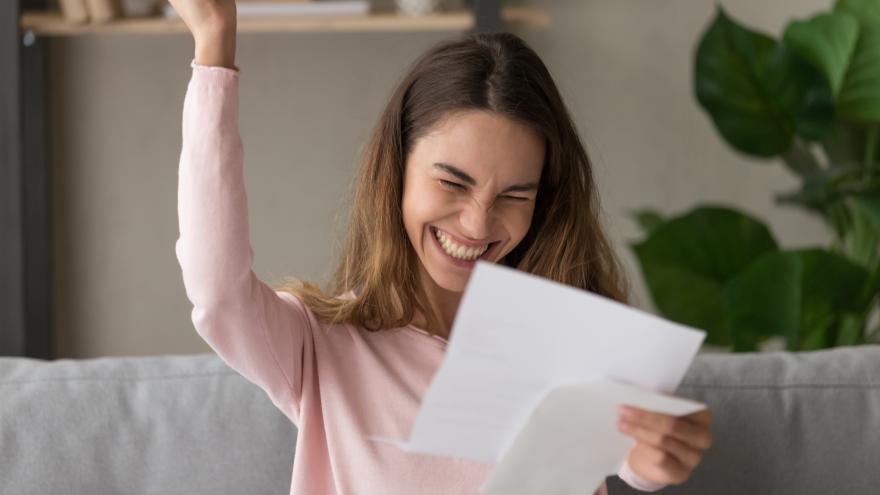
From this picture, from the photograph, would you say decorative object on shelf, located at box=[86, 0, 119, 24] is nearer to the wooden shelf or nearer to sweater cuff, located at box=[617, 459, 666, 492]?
the wooden shelf

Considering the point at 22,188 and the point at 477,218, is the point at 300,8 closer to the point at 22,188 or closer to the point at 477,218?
the point at 22,188

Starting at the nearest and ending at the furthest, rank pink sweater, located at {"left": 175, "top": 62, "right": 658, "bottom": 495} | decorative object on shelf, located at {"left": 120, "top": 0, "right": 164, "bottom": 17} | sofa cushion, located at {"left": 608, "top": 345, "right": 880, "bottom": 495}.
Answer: pink sweater, located at {"left": 175, "top": 62, "right": 658, "bottom": 495} → sofa cushion, located at {"left": 608, "top": 345, "right": 880, "bottom": 495} → decorative object on shelf, located at {"left": 120, "top": 0, "right": 164, "bottom": 17}

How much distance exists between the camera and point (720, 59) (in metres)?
2.20

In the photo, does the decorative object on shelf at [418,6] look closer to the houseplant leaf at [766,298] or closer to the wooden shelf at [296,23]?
the wooden shelf at [296,23]

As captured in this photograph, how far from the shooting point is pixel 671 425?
0.99 metres

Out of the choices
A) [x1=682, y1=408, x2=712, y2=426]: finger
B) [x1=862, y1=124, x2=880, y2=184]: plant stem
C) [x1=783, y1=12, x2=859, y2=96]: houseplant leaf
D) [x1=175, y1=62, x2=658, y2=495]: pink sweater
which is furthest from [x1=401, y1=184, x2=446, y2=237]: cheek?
[x1=862, y1=124, x2=880, y2=184]: plant stem

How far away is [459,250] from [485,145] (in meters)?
0.12

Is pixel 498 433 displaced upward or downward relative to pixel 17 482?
upward

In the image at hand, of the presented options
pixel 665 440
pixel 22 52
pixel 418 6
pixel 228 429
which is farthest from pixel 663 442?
pixel 22 52

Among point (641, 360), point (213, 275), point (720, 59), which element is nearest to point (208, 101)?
point (213, 275)

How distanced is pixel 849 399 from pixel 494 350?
814 mm

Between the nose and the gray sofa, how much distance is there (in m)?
0.44

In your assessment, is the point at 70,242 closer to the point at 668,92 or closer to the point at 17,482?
the point at 17,482

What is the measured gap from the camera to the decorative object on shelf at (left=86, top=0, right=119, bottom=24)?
225cm
